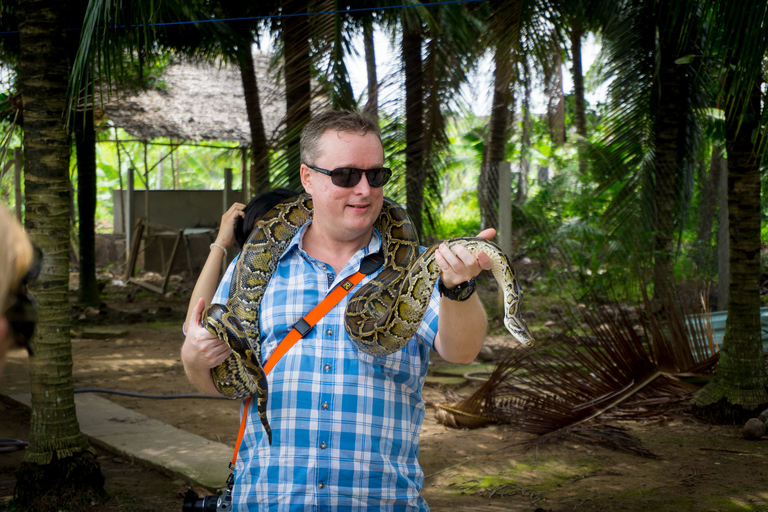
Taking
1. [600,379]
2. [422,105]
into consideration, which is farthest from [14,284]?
[422,105]

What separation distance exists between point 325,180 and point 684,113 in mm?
8965

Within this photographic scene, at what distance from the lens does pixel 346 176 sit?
8.13ft

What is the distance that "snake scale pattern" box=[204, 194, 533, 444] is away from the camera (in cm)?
230

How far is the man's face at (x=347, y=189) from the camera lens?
97.9 inches

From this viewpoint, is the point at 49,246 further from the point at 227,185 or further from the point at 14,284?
the point at 227,185

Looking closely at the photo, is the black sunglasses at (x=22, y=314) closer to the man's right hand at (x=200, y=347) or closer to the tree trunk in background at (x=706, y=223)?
the man's right hand at (x=200, y=347)

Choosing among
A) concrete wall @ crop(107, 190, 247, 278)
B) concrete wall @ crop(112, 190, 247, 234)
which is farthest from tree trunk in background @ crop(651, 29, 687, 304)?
concrete wall @ crop(112, 190, 247, 234)

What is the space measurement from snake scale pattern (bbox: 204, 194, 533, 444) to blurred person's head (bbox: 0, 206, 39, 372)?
1.27 metres

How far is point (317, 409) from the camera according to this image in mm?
2330

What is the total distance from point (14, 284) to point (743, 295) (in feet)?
19.2

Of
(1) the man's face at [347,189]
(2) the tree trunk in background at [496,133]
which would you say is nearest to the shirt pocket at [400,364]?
(1) the man's face at [347,189]

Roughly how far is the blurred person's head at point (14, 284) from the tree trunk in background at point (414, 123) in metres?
8.10

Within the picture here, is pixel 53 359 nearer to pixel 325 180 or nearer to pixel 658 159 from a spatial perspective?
pixel 325 180

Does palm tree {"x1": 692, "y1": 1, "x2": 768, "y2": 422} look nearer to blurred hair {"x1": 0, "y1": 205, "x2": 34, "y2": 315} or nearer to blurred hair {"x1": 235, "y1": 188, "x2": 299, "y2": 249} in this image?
blurred hair {"x1": 235, "y1": 188, "x2": 299, "y2": 249}
